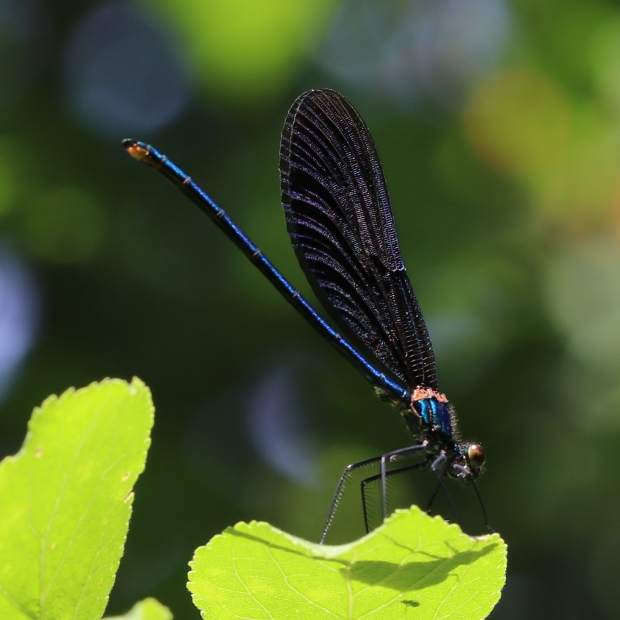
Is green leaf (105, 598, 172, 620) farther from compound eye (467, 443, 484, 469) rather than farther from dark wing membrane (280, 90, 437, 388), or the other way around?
dark wing membrane (280, 90, 437, 388)

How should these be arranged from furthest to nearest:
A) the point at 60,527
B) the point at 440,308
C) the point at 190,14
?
the point at 440,308 < the point at 190,14 < the point at 60,527

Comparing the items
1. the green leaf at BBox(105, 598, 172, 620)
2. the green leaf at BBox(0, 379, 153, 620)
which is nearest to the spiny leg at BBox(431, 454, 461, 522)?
the green leaf at BBox(0, 379, 153, 620)

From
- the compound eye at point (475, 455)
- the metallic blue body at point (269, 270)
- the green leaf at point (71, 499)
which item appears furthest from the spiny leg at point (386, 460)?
the green leaf at point (71, 499)

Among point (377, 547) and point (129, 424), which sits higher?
point (129, 424)

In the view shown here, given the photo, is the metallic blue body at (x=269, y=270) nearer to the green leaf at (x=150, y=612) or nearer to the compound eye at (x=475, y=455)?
the compound eye at (x=475, y=455)

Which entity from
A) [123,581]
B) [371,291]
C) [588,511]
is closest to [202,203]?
[371,291]

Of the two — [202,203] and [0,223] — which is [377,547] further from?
[0,223]
